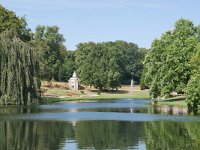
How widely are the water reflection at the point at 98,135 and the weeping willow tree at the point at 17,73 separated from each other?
783 inches

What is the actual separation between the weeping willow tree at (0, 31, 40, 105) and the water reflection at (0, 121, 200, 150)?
19.9 m

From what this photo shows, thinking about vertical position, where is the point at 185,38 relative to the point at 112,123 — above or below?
above

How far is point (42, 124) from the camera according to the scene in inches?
1390

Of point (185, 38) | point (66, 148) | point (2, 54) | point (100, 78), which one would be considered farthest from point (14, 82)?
point (100, 78)

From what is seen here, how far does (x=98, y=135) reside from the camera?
28656mm

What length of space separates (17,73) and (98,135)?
30062 millimetres

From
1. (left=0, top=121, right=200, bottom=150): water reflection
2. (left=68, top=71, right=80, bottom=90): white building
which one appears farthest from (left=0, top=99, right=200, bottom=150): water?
(left=68, top=71, right=80, bottom=90): white building

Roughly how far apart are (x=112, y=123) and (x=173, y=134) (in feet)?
26.2

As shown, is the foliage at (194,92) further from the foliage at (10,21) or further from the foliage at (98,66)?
the foliage at (98,66)

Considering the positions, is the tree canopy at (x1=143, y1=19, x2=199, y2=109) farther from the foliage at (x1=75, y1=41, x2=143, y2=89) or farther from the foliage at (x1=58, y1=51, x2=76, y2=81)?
the foliage at (x1=58, y1=51, x2=76, y2=81)

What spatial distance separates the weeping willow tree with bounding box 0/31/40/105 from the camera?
56500 mm

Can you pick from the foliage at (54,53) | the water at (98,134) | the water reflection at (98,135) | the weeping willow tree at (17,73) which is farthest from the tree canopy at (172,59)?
the foliage at (54,53)

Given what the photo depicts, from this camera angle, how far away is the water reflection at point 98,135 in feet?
79.4

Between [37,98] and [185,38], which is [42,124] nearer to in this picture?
[37,98]
